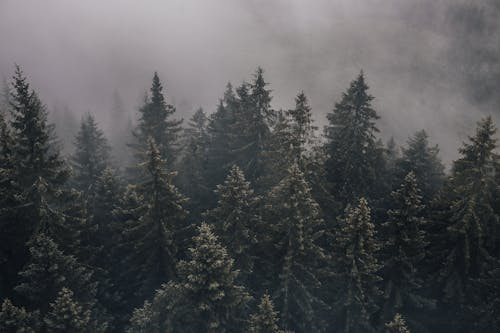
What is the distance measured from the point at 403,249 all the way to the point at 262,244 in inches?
367

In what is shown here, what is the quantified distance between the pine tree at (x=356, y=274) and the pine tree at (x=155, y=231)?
36.1ft

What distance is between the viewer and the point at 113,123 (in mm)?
116625

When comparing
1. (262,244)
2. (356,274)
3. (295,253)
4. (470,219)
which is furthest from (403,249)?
(262,244)

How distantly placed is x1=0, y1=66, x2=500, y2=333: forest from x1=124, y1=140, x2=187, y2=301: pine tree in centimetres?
11

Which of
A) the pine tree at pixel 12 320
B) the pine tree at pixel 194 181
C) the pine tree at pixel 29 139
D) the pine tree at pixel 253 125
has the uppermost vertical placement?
the pine tree at pixel 253 125

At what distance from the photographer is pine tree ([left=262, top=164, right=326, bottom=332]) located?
90.5 feet

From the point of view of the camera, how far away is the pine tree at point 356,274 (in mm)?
26453

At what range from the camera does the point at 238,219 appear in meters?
27.9

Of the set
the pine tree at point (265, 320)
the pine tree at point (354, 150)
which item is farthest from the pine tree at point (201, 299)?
the pine tree at point (354, 150)

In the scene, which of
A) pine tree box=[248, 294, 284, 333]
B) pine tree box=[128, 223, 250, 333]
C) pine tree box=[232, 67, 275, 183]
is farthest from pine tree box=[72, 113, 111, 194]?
pine tree box=[248, 294, 284, 333]

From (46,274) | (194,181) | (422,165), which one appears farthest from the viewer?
(422,165)

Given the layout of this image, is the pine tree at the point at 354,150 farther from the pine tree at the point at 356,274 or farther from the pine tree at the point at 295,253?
the pine tree at the point at 295,253

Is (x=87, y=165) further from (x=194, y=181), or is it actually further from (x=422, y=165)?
(x=422, y=165)

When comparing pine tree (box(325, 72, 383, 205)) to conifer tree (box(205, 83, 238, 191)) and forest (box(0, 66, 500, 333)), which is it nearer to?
forest (box(0, 66, 500, 333))
